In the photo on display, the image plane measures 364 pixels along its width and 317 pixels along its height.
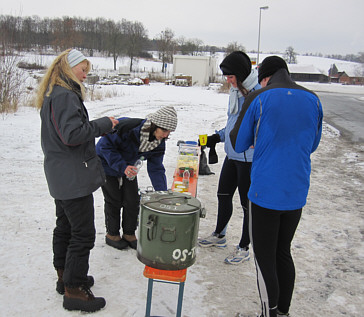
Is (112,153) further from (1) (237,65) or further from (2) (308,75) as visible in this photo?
(2) (308,75)

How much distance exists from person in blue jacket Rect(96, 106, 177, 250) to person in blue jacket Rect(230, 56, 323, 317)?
918mm

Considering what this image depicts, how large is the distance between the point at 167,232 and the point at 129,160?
1.31m

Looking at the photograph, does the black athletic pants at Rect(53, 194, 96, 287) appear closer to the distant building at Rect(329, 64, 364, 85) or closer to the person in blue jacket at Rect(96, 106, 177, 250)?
the person in blue jacket at Rect(96, 106, 177, 250)

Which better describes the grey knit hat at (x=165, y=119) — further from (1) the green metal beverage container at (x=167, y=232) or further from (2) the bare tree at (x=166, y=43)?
(2) the bare tree at (x=166, y=43)

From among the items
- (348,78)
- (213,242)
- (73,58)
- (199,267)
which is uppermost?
(348,78)

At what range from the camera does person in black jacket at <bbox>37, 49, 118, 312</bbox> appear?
2330 millimetres

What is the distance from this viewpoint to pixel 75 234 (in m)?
2.62

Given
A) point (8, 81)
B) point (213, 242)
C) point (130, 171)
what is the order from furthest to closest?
point (8, 81) < point (213, 242) < point (130, 171)

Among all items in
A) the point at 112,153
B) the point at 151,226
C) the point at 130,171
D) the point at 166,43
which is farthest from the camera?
the point at 166,43

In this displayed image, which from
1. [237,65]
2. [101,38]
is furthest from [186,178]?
[101,38]

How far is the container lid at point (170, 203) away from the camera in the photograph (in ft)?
7.69

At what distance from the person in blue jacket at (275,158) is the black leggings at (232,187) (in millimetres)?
886

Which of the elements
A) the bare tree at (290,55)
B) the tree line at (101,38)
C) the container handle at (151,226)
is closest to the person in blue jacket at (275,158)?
the container handle at (151,226)

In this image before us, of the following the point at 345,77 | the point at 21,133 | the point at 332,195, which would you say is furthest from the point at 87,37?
the point at 332,195
